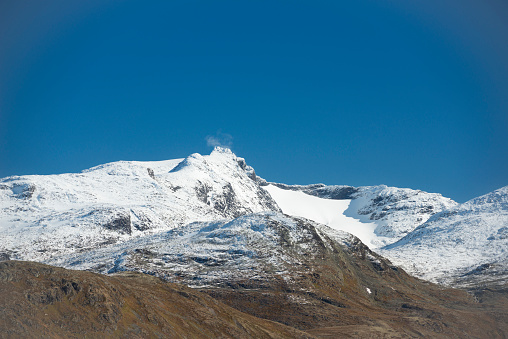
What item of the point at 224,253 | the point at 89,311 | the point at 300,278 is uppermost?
the point at 224,253

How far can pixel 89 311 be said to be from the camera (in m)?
66.8

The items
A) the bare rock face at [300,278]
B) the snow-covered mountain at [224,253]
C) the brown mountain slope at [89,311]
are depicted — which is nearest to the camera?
the brown mountain slope at [89,311]

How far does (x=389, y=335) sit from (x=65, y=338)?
75.3 m

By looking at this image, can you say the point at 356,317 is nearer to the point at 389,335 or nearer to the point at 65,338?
the point at 389,335

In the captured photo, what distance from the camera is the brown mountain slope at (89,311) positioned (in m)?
59.3

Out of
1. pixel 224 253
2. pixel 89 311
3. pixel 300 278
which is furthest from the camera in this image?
pixel 224 253

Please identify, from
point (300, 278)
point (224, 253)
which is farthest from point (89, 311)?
point (224, 253)

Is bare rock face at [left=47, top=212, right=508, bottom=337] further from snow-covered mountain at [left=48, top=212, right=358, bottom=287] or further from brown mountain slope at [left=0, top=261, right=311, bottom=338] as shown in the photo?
brown mountain slope at [left=0, top=261, right=311, bottom=338]

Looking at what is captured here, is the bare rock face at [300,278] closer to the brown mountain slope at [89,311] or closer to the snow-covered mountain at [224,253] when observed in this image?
the snow-covered mountain at [224,253]

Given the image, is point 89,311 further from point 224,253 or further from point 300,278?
point 224,253

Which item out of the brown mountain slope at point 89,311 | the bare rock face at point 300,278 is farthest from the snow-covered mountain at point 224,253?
the brown mountain slope at point 89,311

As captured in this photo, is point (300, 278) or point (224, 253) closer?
point (300, 278)

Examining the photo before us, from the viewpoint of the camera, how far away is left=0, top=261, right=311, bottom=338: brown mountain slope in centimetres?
5934

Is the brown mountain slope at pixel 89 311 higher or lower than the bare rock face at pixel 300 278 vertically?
lower
